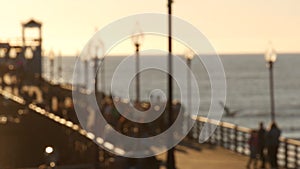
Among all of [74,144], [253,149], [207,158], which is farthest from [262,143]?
[74,144]

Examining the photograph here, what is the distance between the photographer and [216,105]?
425 ft

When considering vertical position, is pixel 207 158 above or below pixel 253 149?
below

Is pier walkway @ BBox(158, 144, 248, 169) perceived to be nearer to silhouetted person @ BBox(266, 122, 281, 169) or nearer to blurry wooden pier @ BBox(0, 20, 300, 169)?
blurry wooden pier @ BBox(0, 20, 300, 169)

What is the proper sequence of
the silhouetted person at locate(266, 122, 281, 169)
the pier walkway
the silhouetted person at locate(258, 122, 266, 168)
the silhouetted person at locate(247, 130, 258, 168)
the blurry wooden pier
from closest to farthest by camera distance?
the blurry wooden pier < the silhouetted person at locate(266, 122, 281, 169) < the silhouetted person at locate(258, 122, 266, 168) < the silhouetted person at locate(247, 130, 258, 168) < the pier walkway

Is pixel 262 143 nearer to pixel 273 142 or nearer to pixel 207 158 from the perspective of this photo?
pixel 273 142

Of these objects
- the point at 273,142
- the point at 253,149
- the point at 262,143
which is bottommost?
the point at 253,149

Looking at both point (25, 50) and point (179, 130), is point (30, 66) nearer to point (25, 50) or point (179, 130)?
point (25, 50)

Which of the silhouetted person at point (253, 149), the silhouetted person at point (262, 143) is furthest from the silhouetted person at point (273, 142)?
the silhouetted person at point (253, 149)

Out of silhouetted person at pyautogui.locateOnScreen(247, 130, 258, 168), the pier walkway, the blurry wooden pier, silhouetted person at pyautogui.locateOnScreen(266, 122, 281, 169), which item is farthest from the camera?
the pier walkway

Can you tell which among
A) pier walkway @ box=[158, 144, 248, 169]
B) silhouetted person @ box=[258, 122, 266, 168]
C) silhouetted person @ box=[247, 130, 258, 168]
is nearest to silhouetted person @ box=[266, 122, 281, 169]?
silhouetted person @ box=[258, 122, 266, 168]

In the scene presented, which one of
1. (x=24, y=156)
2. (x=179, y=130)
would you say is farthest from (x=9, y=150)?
(x=179, y=130)

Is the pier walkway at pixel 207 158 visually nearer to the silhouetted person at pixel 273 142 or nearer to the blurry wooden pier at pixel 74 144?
the blurry wooden pier at pixel 74 144

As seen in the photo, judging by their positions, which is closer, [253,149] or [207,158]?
[253,149]

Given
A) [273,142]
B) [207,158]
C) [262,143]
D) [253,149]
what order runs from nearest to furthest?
1. [273,142]
2. [253,149]
3. [262,143]
4. [207,158]
